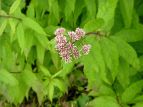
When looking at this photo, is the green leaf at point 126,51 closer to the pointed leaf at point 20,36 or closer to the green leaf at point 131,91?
the green leaf at point 131,91

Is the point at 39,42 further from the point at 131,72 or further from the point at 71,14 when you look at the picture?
the point at 131,72

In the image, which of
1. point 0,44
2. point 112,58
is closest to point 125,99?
point 112,58

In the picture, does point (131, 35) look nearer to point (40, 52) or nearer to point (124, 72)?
point (124, 72)

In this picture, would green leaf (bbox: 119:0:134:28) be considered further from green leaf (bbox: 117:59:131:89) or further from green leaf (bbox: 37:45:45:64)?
green leaf (bbox: 37:45:45:64)

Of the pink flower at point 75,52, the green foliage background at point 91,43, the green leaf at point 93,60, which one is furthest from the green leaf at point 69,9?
the pink flower at point 75,52

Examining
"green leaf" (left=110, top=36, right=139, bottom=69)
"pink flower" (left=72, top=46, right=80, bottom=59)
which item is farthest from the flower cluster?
"green leaf" (left=110, top=36, right=139, bottom=69)

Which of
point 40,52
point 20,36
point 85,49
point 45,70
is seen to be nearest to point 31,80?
point 45,70
